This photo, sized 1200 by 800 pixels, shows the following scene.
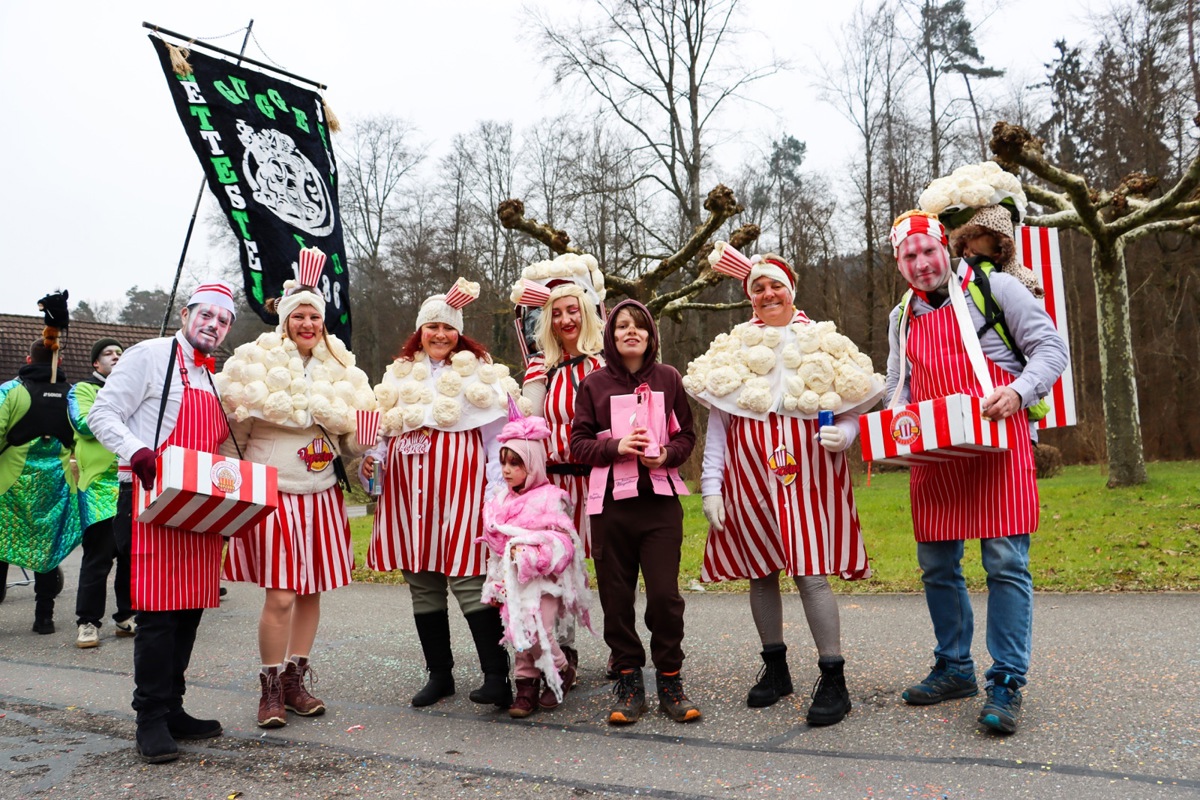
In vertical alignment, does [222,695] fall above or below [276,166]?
below

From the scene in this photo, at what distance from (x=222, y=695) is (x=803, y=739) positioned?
3.08 meters

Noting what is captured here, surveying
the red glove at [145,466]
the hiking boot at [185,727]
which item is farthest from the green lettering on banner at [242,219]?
the hiking boot at [185,727]

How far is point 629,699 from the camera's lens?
Answer: 13.4 feet

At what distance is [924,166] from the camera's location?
2450cm

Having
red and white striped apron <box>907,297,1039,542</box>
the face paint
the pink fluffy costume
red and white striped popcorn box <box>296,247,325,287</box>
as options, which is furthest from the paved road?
red and white striped popcorn box <box>296,247,325,287</box>

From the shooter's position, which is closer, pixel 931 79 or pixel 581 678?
pixel 581 678

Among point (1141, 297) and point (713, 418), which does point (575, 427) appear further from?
point (1141, 297)

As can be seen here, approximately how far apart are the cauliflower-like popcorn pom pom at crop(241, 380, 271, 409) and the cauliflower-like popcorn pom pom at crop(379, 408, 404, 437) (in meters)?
0.62

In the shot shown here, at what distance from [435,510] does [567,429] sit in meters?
0.77


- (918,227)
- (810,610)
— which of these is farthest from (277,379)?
(918,227)

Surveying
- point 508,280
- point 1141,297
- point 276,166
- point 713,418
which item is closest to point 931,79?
point 1141,297

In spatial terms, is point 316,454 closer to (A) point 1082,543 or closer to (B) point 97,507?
(B) point 97,507

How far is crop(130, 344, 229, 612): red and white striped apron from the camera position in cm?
387

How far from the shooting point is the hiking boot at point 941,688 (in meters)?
3.97
